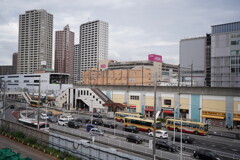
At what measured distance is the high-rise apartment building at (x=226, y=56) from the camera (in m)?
77.2

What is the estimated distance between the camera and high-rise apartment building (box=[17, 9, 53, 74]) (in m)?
183

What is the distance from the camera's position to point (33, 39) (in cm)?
18425

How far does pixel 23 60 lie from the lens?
186 meters

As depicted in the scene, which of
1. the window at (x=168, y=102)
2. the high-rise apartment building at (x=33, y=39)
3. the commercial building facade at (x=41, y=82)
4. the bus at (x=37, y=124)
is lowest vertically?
the bus at (x=37, y=124)

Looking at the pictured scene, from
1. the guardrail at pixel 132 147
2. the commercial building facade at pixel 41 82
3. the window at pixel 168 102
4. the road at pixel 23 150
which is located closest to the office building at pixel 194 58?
the window at pixel 168 102

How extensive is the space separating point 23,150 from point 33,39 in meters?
173

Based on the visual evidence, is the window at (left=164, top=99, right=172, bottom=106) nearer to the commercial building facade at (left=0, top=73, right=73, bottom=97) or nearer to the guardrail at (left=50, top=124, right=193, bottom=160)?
the guardrail at (left=50, top=124, right=193, bottom=160)

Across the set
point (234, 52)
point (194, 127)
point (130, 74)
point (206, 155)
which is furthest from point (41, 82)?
point (206, 155)

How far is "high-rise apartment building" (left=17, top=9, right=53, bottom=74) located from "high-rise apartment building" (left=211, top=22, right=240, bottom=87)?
142 m

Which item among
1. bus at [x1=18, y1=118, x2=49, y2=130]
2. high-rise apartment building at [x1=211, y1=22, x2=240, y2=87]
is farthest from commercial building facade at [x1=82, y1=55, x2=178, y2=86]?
bus at [x1=18, y1=118, x2=49, y2=130]

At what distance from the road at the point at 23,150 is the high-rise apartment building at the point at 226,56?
71151 millimetres

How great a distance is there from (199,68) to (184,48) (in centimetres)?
1169

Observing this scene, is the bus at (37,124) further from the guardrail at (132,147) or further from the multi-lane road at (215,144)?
the multi-lane road at (215,144)

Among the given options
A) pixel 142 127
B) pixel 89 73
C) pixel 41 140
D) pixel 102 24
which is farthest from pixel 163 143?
pixel 102 24
